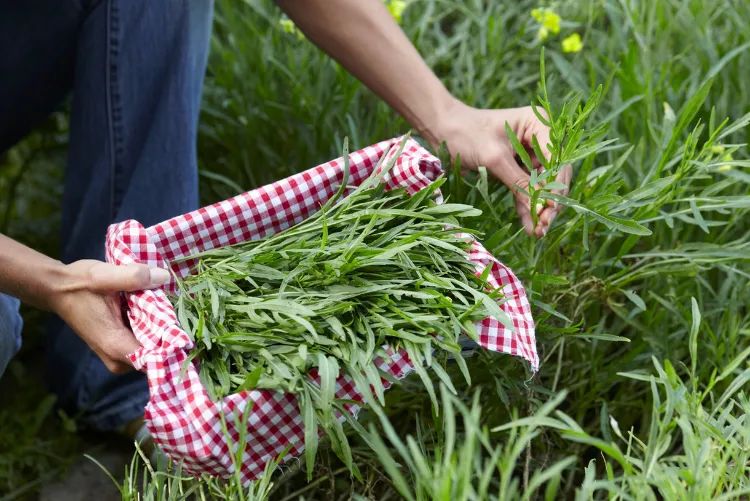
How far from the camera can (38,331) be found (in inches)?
68.6

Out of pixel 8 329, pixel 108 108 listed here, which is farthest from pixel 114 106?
pixel 8 329

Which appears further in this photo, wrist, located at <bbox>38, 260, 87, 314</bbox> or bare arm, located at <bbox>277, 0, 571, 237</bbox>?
bare arm, located at <bbox>277, 0, 571, 237</bbox>

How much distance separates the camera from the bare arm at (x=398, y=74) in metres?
1.31

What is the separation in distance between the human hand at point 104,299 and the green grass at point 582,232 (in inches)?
5.7

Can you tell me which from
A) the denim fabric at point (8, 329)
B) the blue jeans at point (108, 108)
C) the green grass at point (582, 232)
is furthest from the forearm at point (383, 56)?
the denim fabric at point (8, 329)

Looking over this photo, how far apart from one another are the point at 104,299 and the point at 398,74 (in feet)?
1.83

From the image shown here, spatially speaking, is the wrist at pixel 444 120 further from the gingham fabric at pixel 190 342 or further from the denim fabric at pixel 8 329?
the denim fabric at pixel 8 329

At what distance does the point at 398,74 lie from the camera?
4.61 feet

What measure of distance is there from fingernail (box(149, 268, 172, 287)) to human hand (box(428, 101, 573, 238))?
42cm

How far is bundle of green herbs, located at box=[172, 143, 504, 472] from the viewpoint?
0.96m

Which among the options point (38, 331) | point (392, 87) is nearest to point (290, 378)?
point (392, 87)

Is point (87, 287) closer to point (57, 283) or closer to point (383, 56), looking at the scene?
point (57, 283)

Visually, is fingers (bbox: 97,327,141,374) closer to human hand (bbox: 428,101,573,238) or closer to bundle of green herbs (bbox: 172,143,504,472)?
bundle of green herbs (bbox: 172,143,504,472)

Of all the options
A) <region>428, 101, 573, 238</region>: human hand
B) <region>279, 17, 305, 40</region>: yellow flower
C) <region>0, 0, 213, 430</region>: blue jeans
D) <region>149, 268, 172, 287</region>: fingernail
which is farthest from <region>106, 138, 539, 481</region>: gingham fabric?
<region>279, 17, 305, 40</region>: yellow flower
